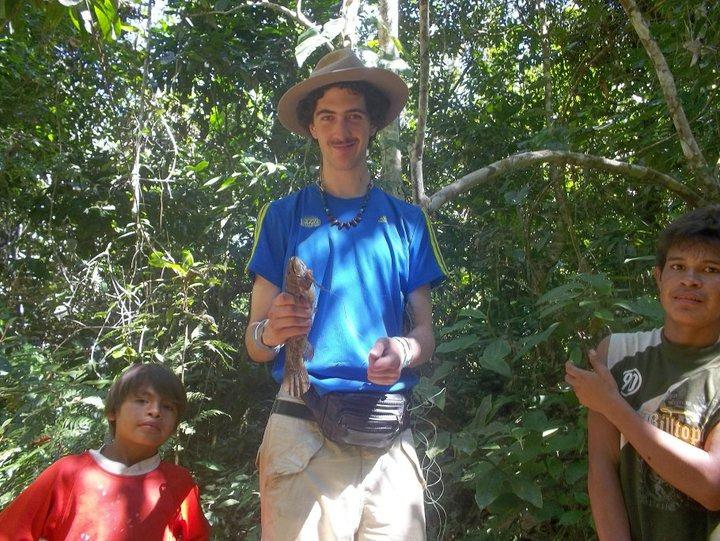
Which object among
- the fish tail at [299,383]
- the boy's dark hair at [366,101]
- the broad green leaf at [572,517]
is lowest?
the broad green leaf at [572,517]

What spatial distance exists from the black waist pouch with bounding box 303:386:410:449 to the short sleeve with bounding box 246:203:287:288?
15.1 inches

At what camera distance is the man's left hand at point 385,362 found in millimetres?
1854

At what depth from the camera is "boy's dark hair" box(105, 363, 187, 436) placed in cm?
251

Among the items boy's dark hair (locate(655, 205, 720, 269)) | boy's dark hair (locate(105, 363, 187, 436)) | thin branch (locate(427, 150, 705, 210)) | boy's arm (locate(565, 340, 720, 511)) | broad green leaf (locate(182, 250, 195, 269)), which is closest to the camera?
boy's arm (locate(565, 340, 720, 511))

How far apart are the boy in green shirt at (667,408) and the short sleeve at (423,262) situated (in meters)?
0.51

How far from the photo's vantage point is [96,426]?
350 cm

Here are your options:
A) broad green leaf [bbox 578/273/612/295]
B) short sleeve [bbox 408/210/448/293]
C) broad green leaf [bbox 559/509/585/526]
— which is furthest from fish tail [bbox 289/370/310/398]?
broad green leaf [bbox 559/509/585/526]

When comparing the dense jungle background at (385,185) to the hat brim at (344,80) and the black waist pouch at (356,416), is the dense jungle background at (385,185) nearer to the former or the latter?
the hat brim at (344,80)

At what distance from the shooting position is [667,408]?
182 cm

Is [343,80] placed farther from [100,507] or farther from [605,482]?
[100,507]

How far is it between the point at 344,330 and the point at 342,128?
0.65 meters

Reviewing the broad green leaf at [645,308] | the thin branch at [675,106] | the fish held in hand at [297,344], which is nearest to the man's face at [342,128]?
the fish held in hand at [297,344]

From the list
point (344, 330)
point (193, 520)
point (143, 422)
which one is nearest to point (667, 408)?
point (344, 330)

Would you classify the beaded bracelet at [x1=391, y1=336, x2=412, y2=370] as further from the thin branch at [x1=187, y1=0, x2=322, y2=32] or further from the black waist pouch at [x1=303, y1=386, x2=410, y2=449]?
the thin branch at [x1=187, y1=0, x2=322, y2=32]
